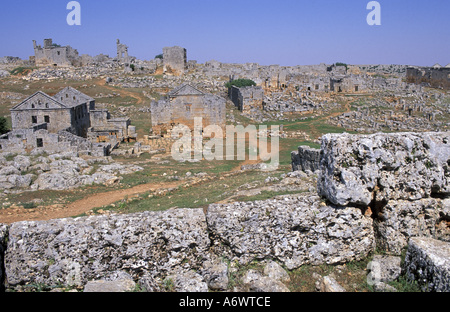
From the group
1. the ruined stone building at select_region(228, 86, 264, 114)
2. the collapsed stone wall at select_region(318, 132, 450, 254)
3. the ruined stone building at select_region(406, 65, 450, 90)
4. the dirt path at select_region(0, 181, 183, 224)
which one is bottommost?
the dirt path at select_region(0, 181, 183, 224)

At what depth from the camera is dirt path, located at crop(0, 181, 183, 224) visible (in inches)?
627

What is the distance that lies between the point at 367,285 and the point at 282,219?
1689 mm

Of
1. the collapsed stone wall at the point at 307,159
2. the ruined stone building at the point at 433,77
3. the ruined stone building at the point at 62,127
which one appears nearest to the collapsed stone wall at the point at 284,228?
the collapsed stone wall at the point at 307,159

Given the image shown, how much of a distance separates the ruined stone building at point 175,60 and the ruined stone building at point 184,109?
33601 millimetres

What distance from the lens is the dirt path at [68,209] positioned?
15914mm

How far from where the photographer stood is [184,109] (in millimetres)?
39594

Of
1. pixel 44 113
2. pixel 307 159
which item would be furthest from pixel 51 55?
pixel 307 159

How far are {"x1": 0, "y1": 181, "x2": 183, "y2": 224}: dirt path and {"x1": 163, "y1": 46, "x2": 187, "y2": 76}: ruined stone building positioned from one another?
54927mm

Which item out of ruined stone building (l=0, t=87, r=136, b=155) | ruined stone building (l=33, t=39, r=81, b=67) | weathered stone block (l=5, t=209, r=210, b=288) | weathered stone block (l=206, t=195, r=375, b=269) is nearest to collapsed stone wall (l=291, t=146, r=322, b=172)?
weathered stone block (l=206, t=195, r=375, b=269)

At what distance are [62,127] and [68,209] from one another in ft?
60.1

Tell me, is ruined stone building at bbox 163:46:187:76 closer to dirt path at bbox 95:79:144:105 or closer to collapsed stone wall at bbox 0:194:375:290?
dirt path at bbox 95:79:144:105

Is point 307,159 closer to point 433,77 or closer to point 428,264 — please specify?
point 428,264

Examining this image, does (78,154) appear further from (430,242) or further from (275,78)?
(275,78)

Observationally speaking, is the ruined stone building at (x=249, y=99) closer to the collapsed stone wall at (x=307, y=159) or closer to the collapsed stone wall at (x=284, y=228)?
the collapsed stone wall at (x=307, y=159)
